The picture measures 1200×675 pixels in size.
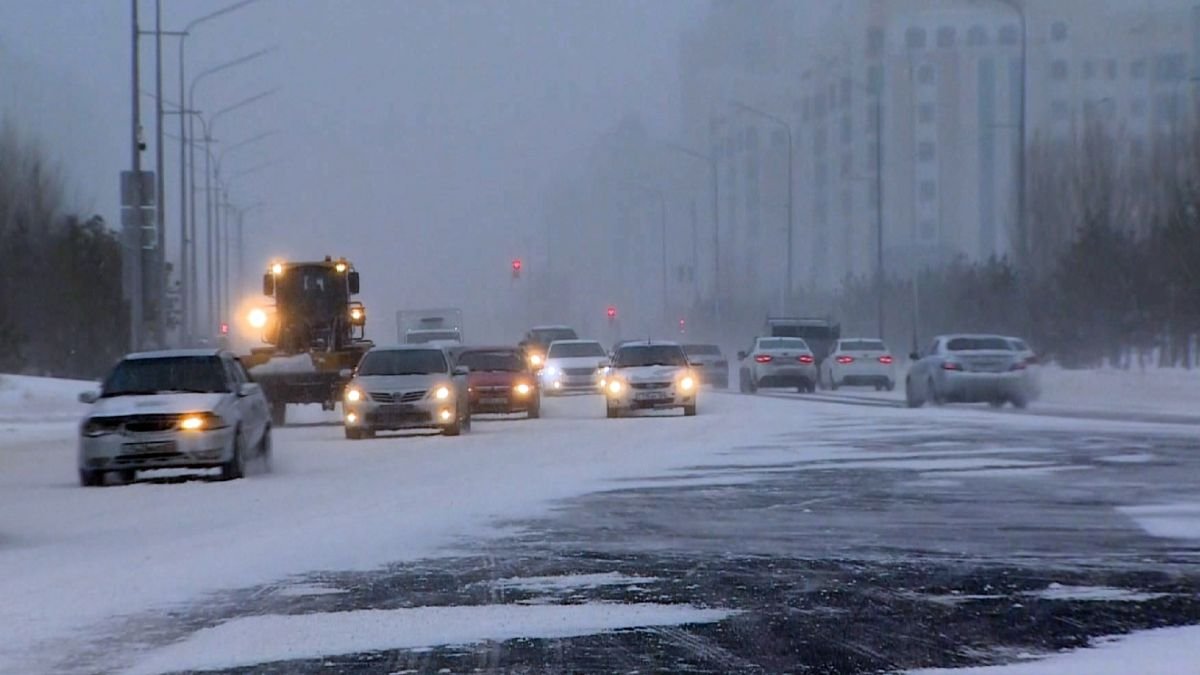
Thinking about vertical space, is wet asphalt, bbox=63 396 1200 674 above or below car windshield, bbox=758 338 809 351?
below

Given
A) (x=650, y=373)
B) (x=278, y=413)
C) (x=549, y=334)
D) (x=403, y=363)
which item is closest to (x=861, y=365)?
(x=650, y=373)

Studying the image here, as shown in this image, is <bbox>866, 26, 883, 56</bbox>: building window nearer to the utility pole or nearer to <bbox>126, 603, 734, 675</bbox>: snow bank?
the utility pole

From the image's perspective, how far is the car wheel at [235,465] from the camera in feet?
79.8

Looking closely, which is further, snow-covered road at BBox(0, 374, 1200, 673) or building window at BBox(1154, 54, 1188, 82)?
building window at BBox(1154, 54, 1188, 82)

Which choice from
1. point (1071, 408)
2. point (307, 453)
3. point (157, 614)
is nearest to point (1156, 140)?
point (1071, 408)

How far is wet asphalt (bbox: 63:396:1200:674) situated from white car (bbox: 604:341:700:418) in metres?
18.2

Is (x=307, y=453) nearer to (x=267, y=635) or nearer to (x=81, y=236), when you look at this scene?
(x=267, y=635)

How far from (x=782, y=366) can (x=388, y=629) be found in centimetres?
4634

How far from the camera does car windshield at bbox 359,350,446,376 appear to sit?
3575cm

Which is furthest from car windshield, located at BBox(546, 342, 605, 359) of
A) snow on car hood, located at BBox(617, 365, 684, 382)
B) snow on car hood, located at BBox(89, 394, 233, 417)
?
snow on car hood, located at BBox(89, 394, 233, 417)

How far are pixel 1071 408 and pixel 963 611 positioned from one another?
32.8m

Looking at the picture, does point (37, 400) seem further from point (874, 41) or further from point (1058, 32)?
point (874, 41)

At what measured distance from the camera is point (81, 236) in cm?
7262

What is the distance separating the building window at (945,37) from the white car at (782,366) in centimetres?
7916
